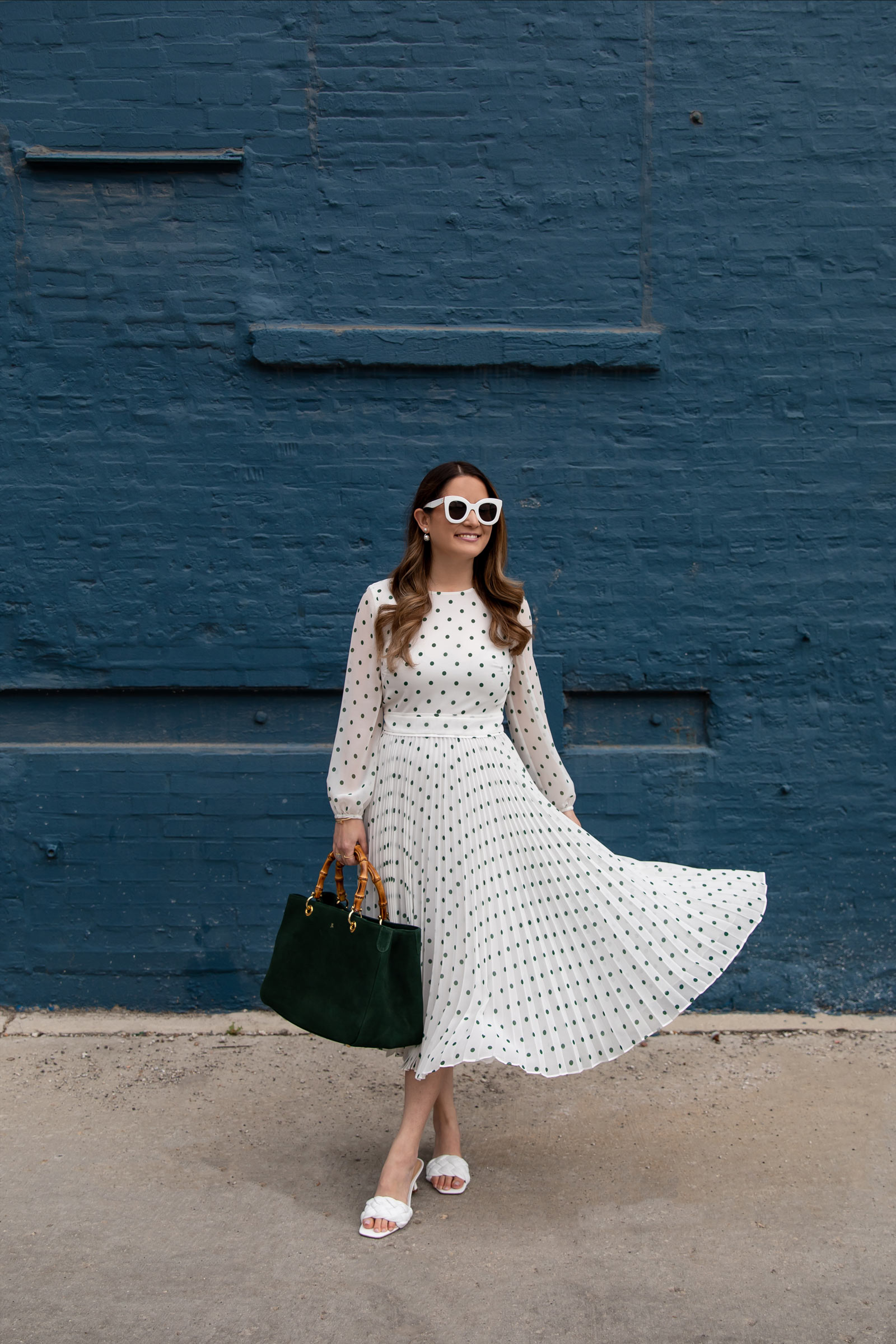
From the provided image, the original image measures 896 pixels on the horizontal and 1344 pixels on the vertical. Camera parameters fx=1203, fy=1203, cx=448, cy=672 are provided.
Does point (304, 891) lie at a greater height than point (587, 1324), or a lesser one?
greater

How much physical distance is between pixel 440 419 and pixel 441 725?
5.89 feet

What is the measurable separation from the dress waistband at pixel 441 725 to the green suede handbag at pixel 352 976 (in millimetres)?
381

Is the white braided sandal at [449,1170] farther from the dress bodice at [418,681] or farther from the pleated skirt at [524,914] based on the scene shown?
the dress bodice at [418,681]

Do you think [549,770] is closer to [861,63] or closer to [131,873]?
[131,873]

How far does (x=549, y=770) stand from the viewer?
11.7 ft

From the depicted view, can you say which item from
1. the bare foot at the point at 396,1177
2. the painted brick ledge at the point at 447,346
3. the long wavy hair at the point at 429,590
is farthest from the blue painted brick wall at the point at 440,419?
the bare foot at the point at 396,1177

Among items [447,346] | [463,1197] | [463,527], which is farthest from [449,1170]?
[447,346]

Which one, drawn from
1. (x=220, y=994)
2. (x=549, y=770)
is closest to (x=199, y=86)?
(x=549, y=770)

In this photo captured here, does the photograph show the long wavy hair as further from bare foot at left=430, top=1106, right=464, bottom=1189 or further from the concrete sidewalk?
the concrete sidewalk

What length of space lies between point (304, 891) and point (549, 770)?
1.62 meters

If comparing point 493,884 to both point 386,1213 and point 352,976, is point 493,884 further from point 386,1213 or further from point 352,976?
point 386,1213

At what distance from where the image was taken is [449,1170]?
3438 mm

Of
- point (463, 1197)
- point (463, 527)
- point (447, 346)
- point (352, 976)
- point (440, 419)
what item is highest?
point (447, 346)

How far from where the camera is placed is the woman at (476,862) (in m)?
3.22
